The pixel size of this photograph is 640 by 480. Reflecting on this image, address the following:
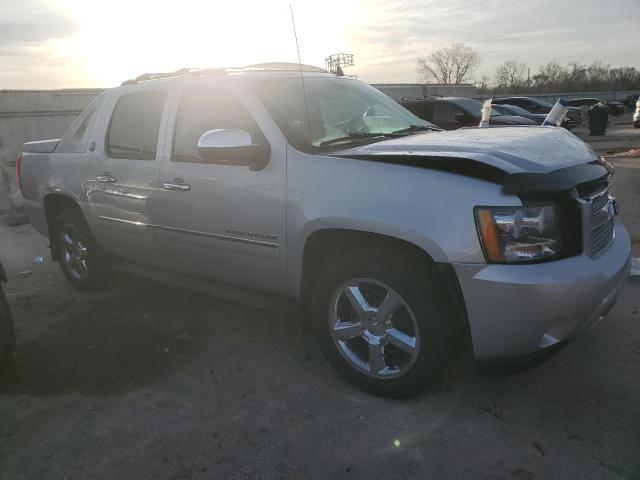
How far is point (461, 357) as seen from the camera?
334 centimetres

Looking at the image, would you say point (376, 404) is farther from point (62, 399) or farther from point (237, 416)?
point (62, 399)

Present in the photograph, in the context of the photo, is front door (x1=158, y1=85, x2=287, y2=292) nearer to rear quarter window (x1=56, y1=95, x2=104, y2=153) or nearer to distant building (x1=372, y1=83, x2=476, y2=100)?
rear quarter window (x1=56, y1=95, x2=104, y2=153)

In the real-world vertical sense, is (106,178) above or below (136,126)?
below

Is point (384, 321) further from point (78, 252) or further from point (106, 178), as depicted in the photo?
point (78, 252)

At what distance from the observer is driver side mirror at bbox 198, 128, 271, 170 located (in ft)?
9.80

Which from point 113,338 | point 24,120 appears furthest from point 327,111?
point 24,120

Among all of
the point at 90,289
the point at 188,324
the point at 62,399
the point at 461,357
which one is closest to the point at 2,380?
the point at 62,399

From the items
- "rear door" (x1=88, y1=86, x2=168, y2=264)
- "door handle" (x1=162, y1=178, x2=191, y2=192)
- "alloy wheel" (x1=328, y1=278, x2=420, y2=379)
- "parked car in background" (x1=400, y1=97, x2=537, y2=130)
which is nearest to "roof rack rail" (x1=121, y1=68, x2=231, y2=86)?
"rear door" (x1=88, y1=86, x2=168, y2=264)

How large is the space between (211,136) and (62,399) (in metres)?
1.86

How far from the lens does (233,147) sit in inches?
118

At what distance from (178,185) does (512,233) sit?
229cm

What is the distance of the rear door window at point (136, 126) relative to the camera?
12.9 ft

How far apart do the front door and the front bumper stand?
48.4 inches

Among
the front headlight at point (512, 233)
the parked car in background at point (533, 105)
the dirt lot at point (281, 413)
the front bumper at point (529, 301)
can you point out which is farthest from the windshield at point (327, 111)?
the parked car in background at point (533, 105)
